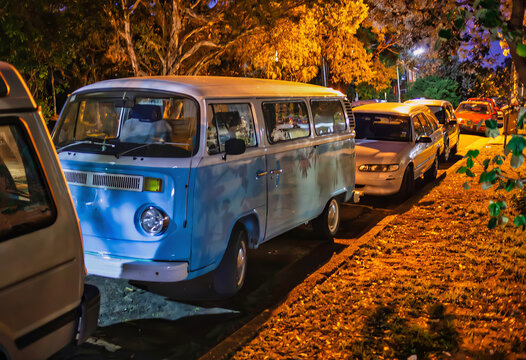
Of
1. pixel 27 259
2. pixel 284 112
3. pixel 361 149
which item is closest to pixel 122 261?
pixel 27 259

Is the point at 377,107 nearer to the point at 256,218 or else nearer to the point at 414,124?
the point at 414,124

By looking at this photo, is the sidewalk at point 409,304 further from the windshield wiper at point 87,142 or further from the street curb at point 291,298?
the windshield wiper at point 87,142

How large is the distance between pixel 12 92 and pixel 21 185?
570 mm

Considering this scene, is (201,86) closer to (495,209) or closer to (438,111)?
(495,209)

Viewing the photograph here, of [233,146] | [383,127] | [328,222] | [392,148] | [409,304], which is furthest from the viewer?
[383,127]

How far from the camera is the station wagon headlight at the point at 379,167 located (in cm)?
1127

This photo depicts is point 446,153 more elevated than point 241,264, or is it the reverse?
point 241,264

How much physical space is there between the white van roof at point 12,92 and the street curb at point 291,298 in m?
2.42

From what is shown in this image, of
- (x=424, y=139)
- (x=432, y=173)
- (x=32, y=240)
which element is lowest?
(x=432, y=173)

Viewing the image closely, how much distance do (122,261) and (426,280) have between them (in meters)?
3.28

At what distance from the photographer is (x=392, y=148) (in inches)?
463

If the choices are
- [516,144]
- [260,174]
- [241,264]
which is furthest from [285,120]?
[516,144]

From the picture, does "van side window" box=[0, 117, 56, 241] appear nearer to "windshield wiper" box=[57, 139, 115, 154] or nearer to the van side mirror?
A: the van side mirror

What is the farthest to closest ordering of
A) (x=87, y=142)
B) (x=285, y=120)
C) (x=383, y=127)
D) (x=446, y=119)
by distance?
1. (x=446, y=119)
2. (x=383, y=127)
3. (x=285, y=120)
4. (x=87, y=142)
